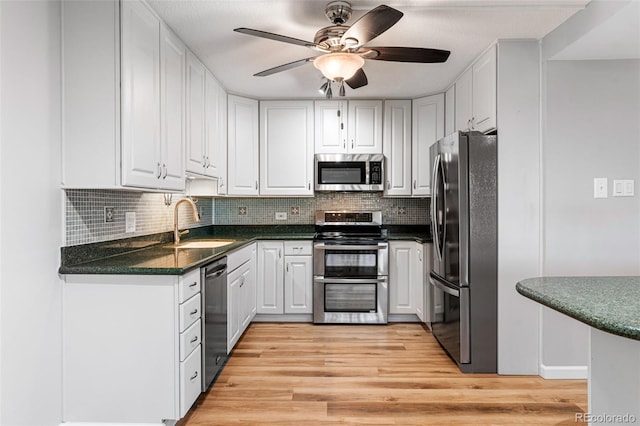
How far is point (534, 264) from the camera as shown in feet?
8.35

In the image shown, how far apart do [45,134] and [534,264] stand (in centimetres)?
295

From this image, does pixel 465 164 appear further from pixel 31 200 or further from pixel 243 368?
pixel 31 200

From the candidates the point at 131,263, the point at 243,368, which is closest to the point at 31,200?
the point at 131,263

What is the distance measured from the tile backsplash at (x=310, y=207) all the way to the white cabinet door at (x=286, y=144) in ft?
1.21

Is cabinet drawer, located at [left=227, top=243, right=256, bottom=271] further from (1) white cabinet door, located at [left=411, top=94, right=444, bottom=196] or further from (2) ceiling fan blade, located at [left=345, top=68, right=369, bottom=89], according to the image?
(1) white cabinet door, located at [left=411, top=94, right=444, bottom=196]

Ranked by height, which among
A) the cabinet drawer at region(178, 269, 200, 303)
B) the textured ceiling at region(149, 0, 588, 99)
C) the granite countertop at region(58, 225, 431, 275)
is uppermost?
the textured ceiling at region(149, 0, 588, 99)

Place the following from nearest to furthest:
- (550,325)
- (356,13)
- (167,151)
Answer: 1. (356,13)
2. (167,151)
3. (550,325)

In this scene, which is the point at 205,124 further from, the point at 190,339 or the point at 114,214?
the point at 190,339

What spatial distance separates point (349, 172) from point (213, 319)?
2.10 metres

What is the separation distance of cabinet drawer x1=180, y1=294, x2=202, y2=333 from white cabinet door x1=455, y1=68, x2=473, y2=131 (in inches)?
95.5

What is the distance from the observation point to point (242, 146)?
12.3ft

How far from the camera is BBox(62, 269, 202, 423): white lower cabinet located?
71.9 inches

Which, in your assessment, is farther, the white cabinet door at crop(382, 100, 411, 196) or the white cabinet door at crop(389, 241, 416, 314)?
the white cabinet door at crop(382, 100, 411, 196)

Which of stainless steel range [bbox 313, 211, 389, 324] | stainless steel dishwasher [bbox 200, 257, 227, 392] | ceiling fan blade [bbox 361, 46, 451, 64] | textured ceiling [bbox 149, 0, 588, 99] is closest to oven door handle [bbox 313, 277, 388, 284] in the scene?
stainless steel range [bbox 313, 211, 389, 324]
